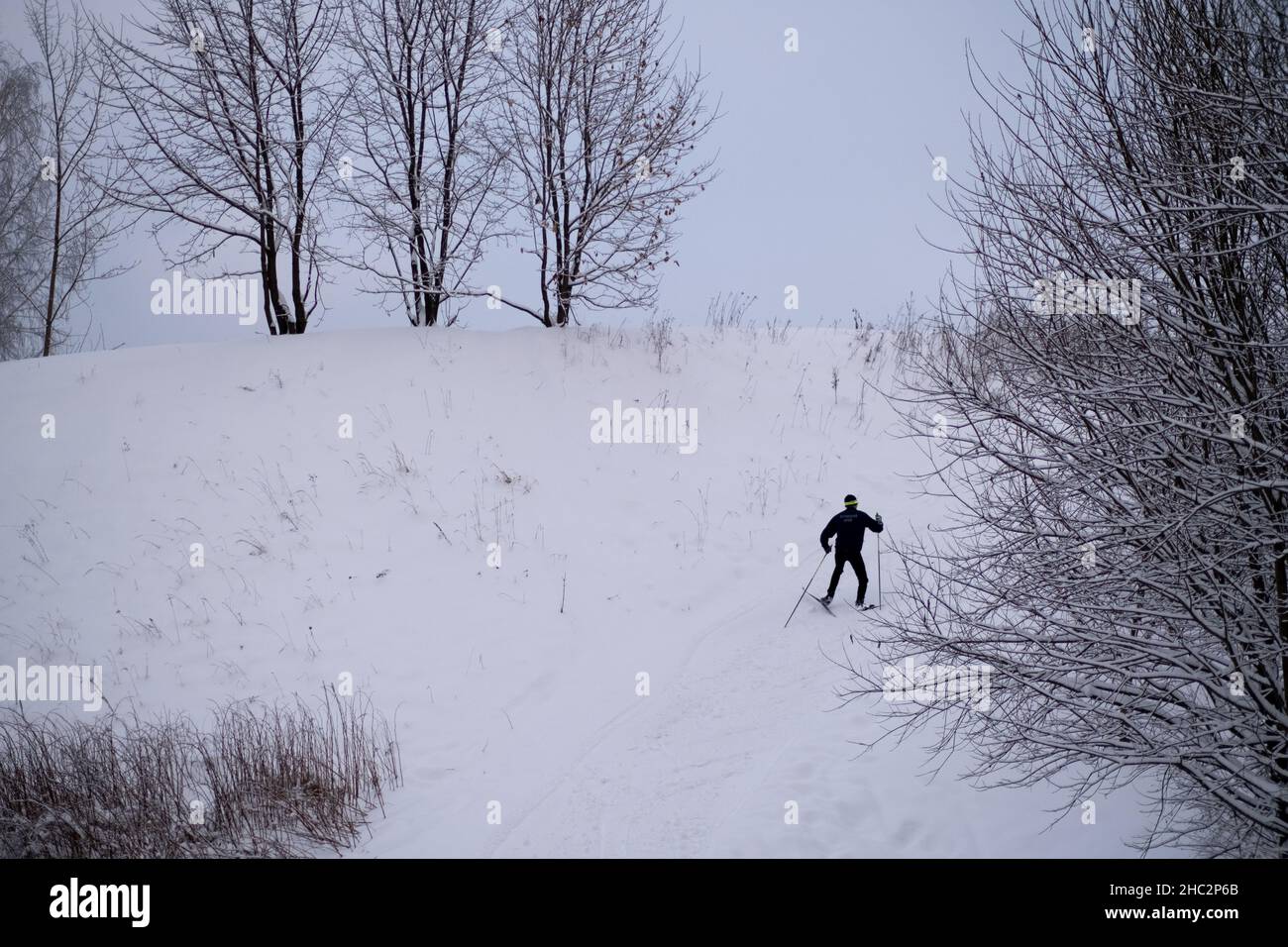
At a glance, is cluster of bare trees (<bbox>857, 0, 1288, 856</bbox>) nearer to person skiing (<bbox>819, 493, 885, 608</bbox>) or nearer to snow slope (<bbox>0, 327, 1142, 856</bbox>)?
snow slope (<bbox>0, 327, 1142, 856</bbox>)

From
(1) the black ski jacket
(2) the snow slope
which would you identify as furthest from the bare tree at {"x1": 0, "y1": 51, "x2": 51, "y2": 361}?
(1) the black ski jacket

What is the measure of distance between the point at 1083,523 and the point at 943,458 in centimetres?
1069

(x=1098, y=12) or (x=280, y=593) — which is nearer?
(x=1098, y=12)

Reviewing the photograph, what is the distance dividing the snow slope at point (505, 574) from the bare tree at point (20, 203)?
30.0 ft

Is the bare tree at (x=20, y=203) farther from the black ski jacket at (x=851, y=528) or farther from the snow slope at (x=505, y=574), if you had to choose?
the black ski jacket at (x=851, y=528)

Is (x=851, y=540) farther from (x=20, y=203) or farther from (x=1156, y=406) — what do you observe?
(x=20, y=203)

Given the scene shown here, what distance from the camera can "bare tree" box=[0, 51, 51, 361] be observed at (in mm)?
21516

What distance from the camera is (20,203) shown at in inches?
846

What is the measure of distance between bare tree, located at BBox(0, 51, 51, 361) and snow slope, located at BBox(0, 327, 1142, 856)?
9.14m

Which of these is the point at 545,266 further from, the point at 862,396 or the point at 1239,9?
the point at 1239,9

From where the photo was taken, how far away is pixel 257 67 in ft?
51.7

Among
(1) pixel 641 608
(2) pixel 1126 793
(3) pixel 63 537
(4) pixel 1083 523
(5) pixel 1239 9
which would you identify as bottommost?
(2) pixel 1126 793

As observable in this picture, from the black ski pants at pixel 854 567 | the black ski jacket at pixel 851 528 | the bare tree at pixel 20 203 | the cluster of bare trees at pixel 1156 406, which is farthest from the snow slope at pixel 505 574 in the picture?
the bare tree at pixel 20 203

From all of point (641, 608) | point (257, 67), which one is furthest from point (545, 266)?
point (641, 608)
